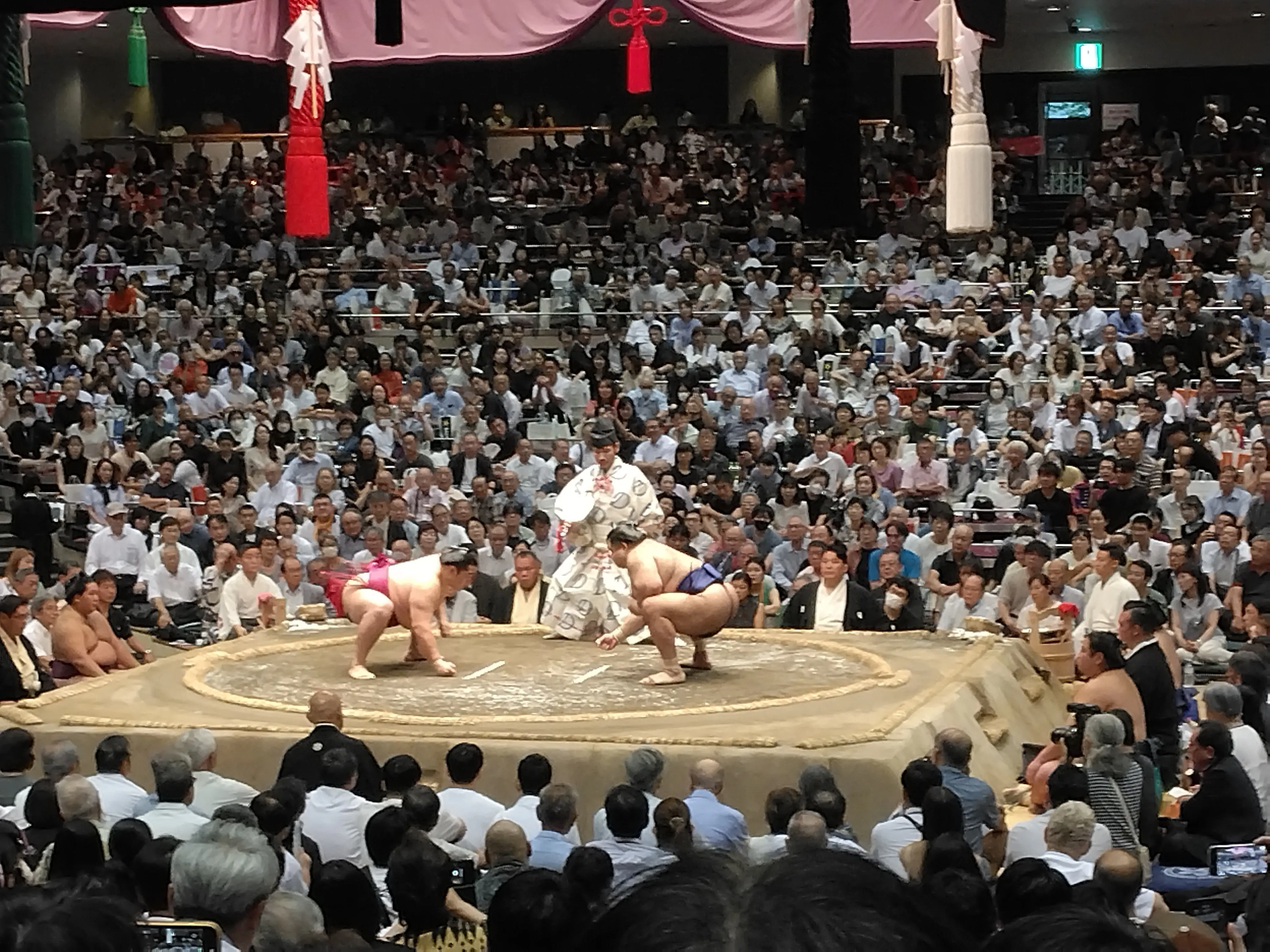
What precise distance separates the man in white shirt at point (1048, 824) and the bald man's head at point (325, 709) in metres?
1.66

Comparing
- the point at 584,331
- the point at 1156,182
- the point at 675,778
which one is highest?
the point at 1156,182

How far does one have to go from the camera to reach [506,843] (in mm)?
3311

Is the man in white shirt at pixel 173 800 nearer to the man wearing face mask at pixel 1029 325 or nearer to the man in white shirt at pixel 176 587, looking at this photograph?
the man in white shirt at pixel 176 587

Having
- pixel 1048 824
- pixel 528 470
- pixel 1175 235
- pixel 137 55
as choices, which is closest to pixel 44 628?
pixel 528 470

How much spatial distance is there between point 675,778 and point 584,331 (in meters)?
5.95

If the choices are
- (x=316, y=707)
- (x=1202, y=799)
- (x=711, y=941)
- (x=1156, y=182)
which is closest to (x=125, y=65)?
(x=1156, y=182)

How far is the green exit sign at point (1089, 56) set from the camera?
13.9m

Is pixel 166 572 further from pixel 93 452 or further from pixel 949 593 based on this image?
pixel 949 593

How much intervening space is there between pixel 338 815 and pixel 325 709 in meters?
0.67

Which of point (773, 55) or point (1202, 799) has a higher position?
point (773, 55)

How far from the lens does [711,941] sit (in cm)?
73

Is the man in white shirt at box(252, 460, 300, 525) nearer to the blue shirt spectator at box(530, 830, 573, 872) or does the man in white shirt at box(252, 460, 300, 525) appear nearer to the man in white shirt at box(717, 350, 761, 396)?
the man in white shirt at box(717, 350, 761, 396)

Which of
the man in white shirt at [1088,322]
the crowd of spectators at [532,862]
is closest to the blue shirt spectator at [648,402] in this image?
the man in white shirt at [1088,322]

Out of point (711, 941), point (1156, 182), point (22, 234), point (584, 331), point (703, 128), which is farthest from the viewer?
point (703, 128)
